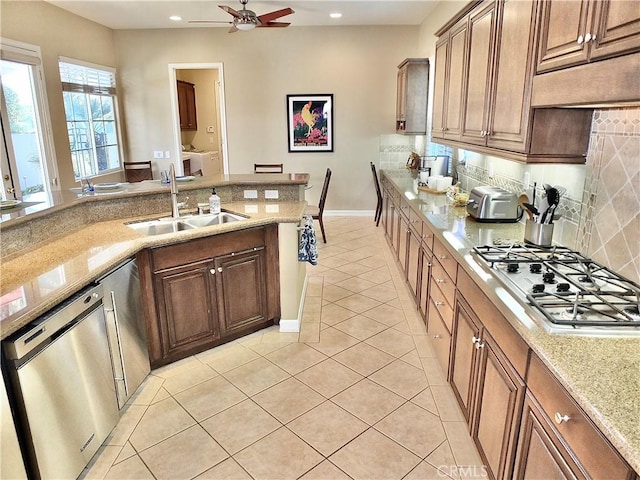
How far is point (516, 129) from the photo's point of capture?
2270 mm

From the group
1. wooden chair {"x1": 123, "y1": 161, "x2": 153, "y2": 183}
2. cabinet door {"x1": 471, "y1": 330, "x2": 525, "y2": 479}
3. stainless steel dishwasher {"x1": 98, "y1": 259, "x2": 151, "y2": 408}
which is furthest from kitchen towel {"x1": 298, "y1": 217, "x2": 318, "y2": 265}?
wooden chair {"x1": 123, "y1": 161, "x2": 153, "y2": 183}

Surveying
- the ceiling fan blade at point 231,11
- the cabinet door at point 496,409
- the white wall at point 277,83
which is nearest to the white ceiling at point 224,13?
the white wall at point 277,83

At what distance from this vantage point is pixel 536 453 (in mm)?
1363

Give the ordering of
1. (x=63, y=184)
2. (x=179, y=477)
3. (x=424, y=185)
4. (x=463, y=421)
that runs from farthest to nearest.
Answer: (x=63, y=184) < (x=424, y=185) < (x=463, y=421) < (x=179, y=477)

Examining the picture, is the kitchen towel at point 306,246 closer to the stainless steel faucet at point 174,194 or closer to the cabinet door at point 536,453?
the stainless steel faucet at point 174,194

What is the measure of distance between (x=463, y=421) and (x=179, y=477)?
4.90ft

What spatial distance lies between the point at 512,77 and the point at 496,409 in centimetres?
175

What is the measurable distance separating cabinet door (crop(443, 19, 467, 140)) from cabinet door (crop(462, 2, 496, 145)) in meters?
0.15

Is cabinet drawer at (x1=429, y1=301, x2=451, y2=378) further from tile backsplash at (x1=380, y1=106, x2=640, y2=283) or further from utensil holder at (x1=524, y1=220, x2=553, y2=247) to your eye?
tile backsplash at (x1=380, y1=106, x2=640, y2=283)

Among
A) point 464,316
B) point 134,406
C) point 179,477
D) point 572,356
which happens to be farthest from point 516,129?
point 134,406

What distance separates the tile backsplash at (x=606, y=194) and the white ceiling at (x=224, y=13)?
398cm

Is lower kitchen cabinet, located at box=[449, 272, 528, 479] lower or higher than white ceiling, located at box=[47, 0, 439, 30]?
lower

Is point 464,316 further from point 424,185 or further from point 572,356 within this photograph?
point 424,185

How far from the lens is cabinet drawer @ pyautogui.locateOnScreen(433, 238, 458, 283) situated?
7.68ft
